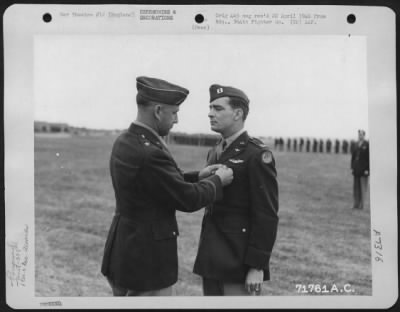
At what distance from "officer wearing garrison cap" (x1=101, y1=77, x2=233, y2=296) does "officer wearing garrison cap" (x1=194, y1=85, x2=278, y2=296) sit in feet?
0.18

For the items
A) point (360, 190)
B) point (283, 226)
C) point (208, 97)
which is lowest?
point (283, 226)

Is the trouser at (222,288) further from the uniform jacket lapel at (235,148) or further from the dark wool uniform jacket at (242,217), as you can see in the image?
the uniform jacket lapel at (235,148)

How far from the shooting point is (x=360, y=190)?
1588 mm

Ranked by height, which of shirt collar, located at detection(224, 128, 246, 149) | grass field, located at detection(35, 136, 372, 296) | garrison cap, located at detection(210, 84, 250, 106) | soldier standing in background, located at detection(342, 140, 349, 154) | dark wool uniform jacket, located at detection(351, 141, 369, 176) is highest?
garrison cap, located at detection(210, 84, 250, 106)

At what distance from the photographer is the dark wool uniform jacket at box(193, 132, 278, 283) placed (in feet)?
4.56

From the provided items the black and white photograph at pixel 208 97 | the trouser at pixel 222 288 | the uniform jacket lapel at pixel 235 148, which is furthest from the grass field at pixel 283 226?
the uniform jacket lapel at pixel 235 148

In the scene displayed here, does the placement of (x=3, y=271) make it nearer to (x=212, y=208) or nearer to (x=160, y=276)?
(x=160, y=276)

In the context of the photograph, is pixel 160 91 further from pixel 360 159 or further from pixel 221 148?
pixel 360 159

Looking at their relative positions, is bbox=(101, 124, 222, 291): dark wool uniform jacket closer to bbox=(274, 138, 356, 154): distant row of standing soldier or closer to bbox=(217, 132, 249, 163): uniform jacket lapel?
bbox=(217, 132, 249, 163): uniform jacket lapel

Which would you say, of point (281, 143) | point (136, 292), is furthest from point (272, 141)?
point (136, 292)

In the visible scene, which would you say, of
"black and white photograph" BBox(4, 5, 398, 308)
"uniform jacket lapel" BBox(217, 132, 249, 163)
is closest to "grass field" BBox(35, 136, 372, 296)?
"black and white photograph" BBox(4, 5, 398, 308)

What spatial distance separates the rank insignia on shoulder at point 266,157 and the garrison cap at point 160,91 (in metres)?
0.33

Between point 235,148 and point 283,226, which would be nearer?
point 235,148

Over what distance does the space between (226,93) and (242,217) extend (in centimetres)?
42
